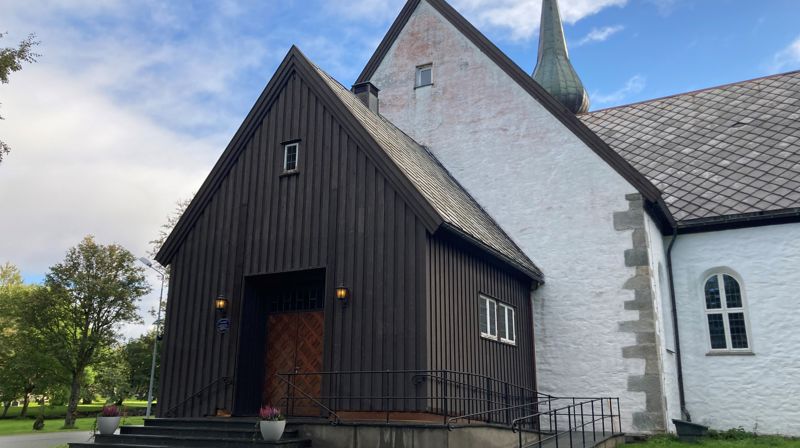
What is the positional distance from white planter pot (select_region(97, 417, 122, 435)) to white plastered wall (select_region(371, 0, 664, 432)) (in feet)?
29.5

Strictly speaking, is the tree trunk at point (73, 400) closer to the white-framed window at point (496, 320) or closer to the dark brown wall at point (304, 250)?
the dark brown wall at point (304, 250)

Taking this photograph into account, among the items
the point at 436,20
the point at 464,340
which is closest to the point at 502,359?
the point at 464,340

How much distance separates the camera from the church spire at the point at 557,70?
24.1 meters

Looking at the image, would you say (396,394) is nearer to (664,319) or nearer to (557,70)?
(664,319)

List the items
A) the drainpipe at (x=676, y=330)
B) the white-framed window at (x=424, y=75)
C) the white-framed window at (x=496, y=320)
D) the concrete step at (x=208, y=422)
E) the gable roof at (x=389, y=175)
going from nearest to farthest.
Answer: the concrete step at (x=208, y=422)
the gable roof at (x=389, y=175)
the white-framed window at (x=496, y=320)
the drainpipe at (x=676, y=330)
the white-framed window at (x=424, y=75)

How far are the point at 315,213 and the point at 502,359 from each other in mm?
4862

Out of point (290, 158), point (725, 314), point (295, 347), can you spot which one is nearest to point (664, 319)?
point (725, 314)

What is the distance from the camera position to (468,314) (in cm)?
1232

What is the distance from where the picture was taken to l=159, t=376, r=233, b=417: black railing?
12370mm

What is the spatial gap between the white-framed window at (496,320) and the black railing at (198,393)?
16.2ft

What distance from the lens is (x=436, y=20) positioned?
62.7 ft

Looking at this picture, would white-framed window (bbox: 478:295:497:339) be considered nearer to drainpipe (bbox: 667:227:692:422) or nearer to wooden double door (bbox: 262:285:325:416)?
wooden double door (bbox: 262:285:325:416)

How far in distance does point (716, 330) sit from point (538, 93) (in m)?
7.14

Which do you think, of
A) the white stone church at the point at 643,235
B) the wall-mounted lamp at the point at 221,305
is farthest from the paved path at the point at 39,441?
the white stone church at the point at 643,235
